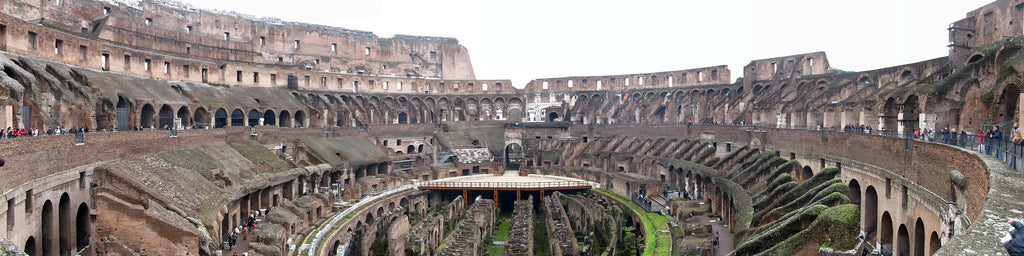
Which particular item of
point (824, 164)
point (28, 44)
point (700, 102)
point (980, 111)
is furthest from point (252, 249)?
point (700, 102)

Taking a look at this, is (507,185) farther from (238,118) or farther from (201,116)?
(201,116)

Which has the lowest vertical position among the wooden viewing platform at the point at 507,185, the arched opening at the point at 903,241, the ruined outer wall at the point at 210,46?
the wooden viewing platform at the point at 507,185

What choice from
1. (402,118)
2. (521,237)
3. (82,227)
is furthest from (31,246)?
(402,118)

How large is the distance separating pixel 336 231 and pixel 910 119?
80.6 ft

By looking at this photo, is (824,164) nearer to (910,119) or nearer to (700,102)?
(910,119)

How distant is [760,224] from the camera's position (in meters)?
18.5

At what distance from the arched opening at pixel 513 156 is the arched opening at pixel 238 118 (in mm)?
Answer: 21588

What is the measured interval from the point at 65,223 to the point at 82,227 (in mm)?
1786

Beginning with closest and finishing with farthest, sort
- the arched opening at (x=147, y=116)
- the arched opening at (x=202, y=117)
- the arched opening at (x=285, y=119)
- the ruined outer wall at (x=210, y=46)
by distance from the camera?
the ruined outer wall at (x=210, y=46) → the arched opening at (x=147, y=116) → the arched opening at (x=202, y=117) → the arched opening at (x=285, y=119)

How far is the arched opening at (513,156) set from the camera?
52.4 metres

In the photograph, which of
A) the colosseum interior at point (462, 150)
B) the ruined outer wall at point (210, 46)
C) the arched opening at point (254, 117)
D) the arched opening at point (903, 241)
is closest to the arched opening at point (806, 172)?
the colosseum interior at point (462, 150)

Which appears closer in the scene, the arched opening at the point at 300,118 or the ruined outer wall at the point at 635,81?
the arched opening at the point at 300,118

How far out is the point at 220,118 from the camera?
39.7 m

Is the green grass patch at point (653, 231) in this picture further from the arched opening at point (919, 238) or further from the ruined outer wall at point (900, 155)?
the arched opening at point (919, 238)
